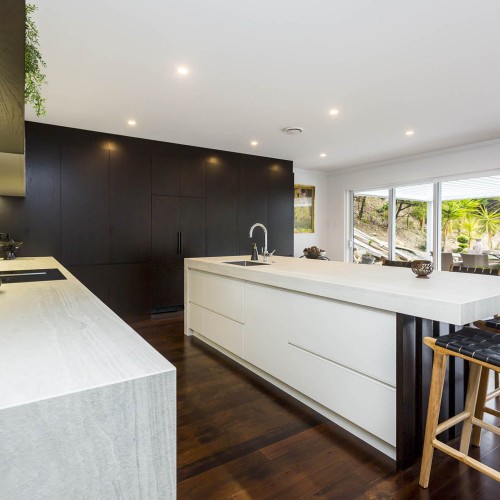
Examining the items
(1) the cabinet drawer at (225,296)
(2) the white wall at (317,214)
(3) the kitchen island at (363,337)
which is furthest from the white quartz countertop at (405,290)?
(2) the white wall at (317,214)

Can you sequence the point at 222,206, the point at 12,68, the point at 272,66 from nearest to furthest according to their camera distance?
1. the point at 12,68
2. the point at 272,66
3. the point at 222,206

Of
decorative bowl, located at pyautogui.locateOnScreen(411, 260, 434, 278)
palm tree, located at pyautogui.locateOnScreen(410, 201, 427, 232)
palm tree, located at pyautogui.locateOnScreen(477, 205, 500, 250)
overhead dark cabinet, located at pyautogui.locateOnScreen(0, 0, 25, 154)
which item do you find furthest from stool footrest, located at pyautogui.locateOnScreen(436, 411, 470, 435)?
palm tree, located at pyautogui.locateOnScreen(410, 201, 427, 232)

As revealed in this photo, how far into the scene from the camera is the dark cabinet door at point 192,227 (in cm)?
530

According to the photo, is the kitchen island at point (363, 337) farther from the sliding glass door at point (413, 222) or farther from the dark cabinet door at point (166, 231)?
the sliding glass door at point (413, 222)

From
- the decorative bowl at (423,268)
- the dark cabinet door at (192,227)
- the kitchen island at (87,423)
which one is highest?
the dark cabinet door at (192,227)

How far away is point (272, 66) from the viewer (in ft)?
9.20

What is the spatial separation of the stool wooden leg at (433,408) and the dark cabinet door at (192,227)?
4.19m

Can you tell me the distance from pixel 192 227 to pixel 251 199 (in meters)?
1.21

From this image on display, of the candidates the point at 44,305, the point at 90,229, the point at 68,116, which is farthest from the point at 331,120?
the point at 44,305

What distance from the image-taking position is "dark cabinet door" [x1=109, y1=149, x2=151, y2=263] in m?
4.74

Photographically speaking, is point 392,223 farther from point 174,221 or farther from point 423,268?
point 423,268

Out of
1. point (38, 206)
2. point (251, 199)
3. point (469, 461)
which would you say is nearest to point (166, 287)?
point (38, 206)

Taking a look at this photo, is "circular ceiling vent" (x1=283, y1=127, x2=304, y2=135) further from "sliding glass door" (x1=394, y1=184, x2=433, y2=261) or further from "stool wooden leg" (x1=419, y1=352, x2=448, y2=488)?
"stool wooden leg" (x1=419, y1=352, x2=448, y2=488)

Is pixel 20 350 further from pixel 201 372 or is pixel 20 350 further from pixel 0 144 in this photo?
pixel 201 372
